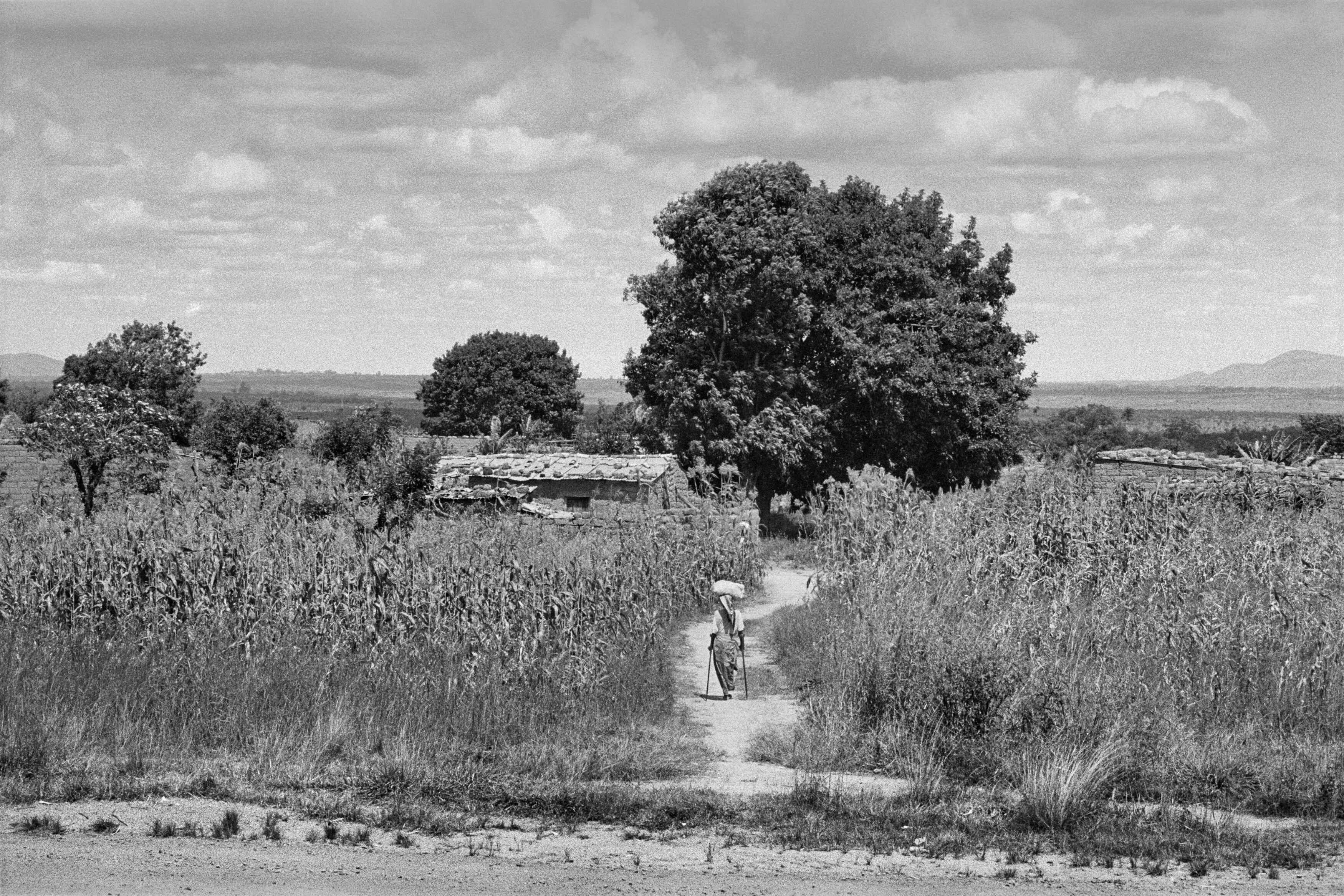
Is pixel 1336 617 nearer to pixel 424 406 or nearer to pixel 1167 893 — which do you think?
pixel 1167 893

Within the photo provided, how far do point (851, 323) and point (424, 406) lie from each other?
48527mm

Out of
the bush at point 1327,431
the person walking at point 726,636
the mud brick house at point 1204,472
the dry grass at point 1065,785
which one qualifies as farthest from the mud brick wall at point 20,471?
the bush at point 1327,431

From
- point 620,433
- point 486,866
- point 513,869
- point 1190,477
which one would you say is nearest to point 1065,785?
point 513,869

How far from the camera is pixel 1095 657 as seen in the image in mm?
12469

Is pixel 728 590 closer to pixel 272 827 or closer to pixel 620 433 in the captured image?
pixel 272 827

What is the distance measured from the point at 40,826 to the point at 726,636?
22.0 ft

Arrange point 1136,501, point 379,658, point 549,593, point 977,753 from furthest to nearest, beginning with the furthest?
point 1136,501 < point 549,593 < point 379,658 < point 977,753

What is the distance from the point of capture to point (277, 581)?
13633 millimetres

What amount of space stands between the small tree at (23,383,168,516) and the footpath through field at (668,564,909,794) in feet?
35.8

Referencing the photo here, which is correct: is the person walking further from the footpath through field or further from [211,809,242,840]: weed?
[211,809,242,840]: weed

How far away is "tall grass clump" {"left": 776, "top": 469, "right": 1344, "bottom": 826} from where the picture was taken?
1063 centimetres

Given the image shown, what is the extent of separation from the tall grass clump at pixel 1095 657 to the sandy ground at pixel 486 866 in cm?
130

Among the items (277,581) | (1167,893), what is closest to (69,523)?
(277,581)

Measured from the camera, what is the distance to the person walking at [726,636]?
1343 centimetres
